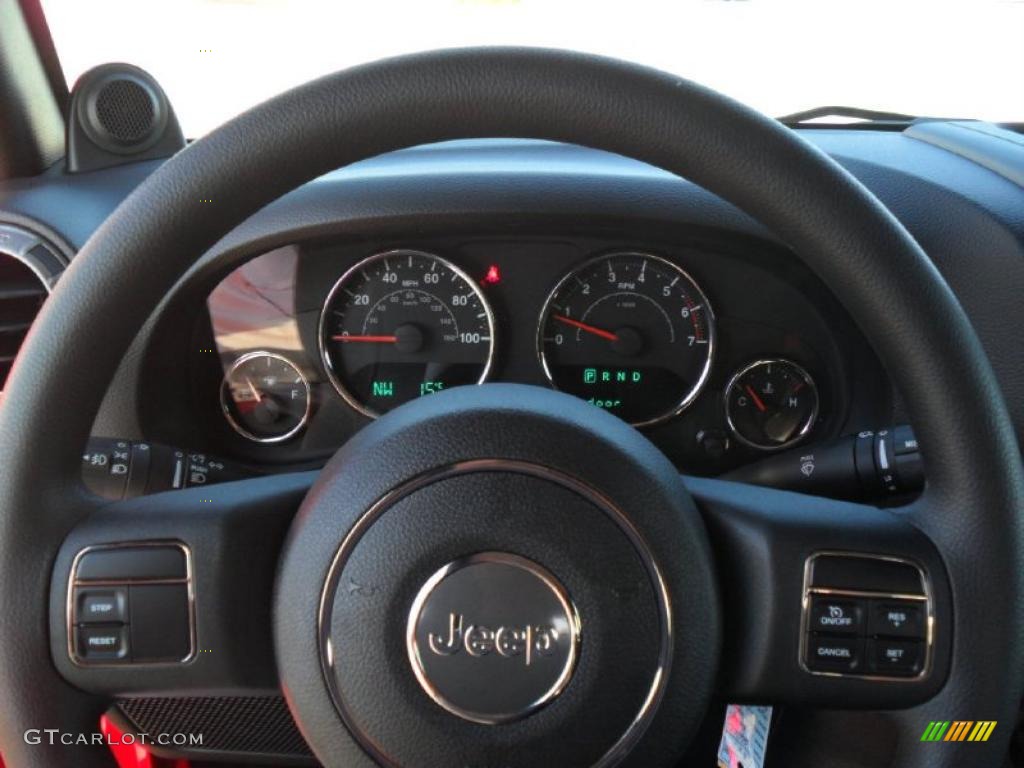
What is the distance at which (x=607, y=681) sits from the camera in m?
1.08

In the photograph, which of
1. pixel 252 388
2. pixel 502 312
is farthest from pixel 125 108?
pixel 502 312

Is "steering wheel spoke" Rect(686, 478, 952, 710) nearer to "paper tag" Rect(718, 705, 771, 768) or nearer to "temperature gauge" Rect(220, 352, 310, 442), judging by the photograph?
"paper tag" Rect(718, 705, 771, 768)

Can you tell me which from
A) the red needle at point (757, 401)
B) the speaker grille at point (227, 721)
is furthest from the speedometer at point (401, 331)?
the speaker grille at point (227, 721)

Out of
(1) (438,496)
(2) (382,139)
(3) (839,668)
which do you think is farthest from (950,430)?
(2) (382,139)

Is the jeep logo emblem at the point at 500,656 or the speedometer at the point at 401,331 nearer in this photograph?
the jeep logo emblem at the point at 500,656

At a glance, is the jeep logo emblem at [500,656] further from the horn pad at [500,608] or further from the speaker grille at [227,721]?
the speaker grille at [227,721]

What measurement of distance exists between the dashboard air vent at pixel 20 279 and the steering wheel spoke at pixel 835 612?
1392 millimetres

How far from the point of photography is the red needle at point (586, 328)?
215cm

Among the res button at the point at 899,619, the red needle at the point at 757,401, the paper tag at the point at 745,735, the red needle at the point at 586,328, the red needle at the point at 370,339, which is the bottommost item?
the paper tag at the point at 745,735

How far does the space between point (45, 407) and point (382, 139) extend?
40 centimetres

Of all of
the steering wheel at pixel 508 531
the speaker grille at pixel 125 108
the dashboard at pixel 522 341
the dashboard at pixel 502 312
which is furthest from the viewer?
the speaker grille at pixel 125 108

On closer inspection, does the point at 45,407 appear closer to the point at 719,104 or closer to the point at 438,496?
the point at 438,496

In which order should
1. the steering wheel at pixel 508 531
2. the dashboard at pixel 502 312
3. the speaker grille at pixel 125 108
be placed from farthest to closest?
1. the speaker grille at pixel 125 108
2. the dashboard at pixel 502 312
3. the steering wheel at pixel 508 531

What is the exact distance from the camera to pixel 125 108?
245cm
